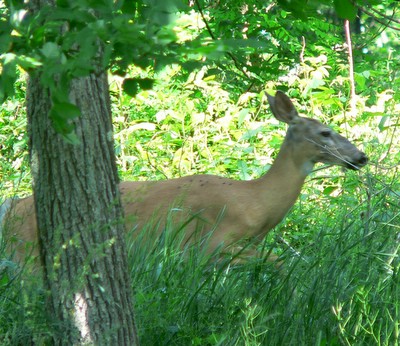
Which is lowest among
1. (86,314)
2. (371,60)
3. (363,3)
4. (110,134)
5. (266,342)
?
Answer: (371,60)

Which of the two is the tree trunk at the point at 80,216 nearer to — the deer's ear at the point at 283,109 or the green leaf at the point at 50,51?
the green leaf at the point at 50,51

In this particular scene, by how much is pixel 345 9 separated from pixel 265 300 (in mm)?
1630

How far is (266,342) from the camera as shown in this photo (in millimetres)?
4422

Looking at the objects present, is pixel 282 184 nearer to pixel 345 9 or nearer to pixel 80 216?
pixel 80 216

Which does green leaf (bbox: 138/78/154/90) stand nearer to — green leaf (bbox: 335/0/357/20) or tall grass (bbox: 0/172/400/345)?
green leaf (bbox: 335/0/357/20)

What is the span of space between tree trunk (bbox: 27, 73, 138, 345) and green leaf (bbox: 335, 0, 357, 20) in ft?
3.23

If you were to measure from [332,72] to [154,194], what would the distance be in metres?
5.59

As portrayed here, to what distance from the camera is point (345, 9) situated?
11.9ft

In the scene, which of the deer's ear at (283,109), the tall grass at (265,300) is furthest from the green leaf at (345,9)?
the deer's ear at (283,109)

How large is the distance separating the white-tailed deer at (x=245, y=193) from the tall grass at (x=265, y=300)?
6.60 feet

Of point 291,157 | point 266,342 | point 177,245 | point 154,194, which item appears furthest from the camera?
point 291,157

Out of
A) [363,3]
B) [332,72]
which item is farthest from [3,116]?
[363,3]

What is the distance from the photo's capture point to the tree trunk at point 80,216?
3926 mm

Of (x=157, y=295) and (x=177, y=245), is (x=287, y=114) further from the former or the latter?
(x=157, y=295)
